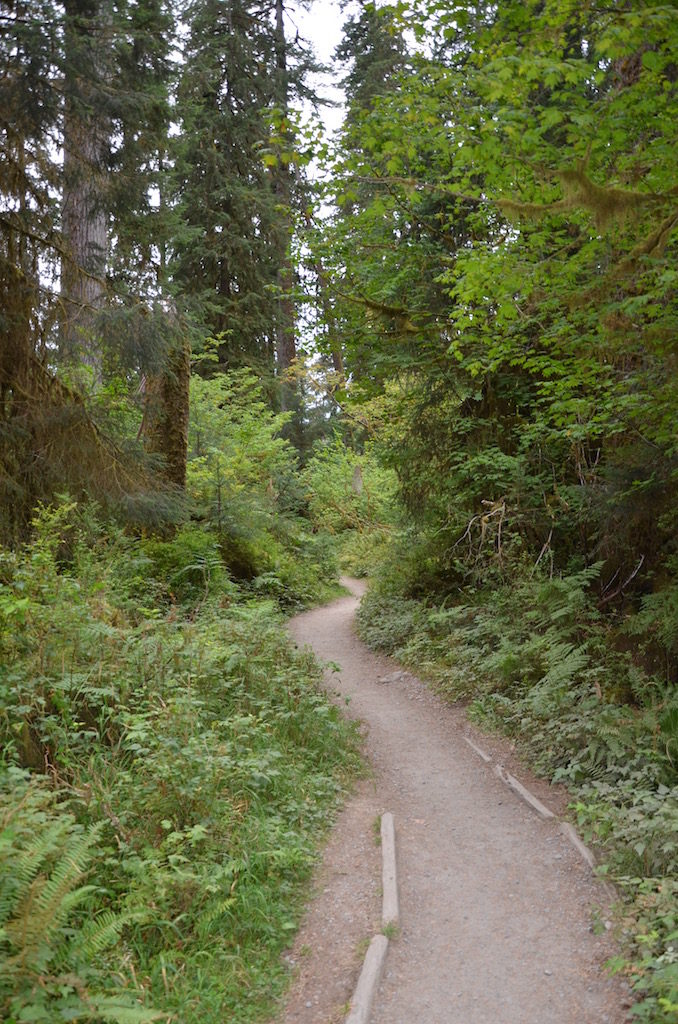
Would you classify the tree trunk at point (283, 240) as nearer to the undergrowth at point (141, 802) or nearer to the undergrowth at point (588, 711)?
the undergrowth at point (588, 711)

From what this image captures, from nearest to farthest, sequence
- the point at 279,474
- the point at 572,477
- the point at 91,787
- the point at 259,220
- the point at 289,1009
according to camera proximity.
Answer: the point at 289,1009, the point at 91,787, the point at 572,477, the point at 279,474, the point at 259,220

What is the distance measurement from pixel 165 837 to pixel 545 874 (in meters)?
3.06

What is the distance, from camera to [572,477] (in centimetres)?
1226

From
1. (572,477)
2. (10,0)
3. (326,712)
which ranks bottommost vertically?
(326,712)

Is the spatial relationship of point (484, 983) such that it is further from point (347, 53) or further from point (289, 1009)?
point (347, 53)

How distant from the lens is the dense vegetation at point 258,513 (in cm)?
474

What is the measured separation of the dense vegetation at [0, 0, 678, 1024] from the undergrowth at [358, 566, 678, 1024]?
0.04 meters

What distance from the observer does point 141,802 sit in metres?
5.21

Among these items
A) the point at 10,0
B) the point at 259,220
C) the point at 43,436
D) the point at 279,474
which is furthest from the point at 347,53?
the point at 43,436

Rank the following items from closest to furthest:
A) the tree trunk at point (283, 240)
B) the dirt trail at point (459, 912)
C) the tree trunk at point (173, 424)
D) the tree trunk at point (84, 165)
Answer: the dirt trail at point (459, 912) → the tree trunk at point (84, 165) → the tree trunk at point (173, 424) → the tree trunk at point (283, 240)

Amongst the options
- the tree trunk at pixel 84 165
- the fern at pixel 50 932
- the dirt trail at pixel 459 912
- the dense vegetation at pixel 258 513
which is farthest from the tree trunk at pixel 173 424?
the fern at pixel 50 932

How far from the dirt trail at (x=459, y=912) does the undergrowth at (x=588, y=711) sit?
0.98ft

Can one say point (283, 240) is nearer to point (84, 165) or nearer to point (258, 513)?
point (258, 513)

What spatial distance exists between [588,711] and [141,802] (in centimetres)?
490
